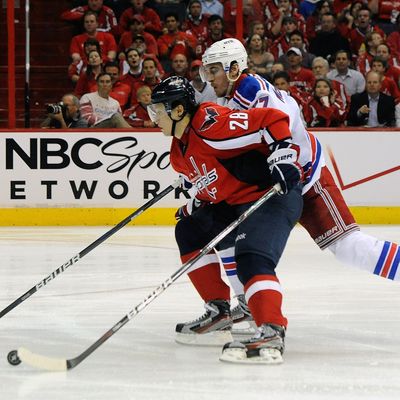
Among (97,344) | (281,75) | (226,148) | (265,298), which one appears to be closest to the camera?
(97,344)

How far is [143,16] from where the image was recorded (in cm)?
1130

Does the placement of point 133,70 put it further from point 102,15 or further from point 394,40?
point 394,40

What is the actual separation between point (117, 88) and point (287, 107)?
18.1 ft

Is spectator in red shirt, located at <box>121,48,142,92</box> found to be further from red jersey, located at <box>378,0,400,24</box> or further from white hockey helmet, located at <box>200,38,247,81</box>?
white hockey helmet, located at <box>200,38,247,81</box>

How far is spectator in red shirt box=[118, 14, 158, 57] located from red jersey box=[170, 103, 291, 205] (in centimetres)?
647

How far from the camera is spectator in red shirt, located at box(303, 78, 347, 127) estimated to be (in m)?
9.90

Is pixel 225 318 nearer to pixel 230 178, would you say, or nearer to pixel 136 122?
pixel 230 178

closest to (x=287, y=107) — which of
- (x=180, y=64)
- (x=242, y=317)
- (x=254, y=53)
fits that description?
(x=242, y=317)

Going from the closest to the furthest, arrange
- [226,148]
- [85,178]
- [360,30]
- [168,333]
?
[226,148] → [168,333] → [85,178] → [360,30]

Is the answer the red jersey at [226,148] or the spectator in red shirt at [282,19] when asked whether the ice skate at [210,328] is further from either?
the spectator in red shirt at [282,19]

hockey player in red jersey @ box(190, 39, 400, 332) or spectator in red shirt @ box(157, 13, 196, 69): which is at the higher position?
hockey player in red jersey @ box(190, 39, 400, 332)

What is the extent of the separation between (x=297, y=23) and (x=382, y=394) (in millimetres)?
8148

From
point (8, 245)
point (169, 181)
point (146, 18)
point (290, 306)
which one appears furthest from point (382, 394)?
point (146, 18)

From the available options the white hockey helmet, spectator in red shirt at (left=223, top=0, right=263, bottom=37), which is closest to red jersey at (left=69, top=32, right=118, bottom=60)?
spectator in red shirt at (left=223, top=0, right=263, bottom=37)
